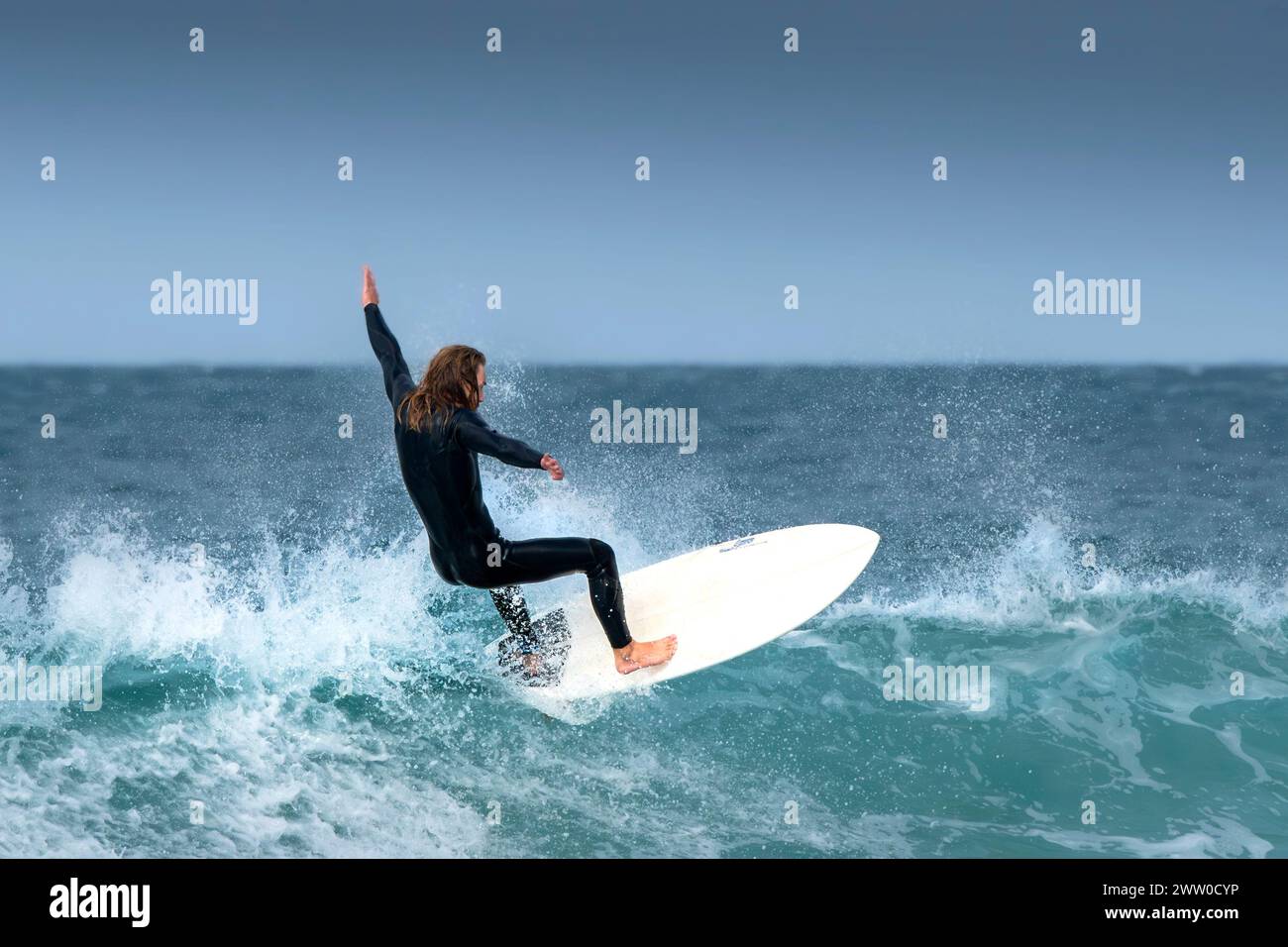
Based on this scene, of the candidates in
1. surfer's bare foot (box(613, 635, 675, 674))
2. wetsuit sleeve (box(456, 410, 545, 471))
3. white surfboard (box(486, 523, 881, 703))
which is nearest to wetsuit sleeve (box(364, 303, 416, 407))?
wetsuit sleeve (box(456, 410, 545, 471))

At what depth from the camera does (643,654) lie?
259 inches

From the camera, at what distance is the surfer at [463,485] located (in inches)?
226

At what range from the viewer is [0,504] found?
17.5 metres

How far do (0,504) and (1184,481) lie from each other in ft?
65.4

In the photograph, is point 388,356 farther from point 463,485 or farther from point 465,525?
point 465,525

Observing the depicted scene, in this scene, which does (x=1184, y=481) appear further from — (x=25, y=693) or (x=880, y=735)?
(x=25, y=693)

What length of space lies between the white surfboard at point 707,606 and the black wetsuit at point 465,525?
1.38 feet

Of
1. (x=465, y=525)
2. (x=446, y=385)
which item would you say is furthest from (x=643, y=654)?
(x=446, y=385)

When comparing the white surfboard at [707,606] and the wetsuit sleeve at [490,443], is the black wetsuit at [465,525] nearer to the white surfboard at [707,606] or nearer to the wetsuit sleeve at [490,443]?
the wetsuit sleeve at [490,443]

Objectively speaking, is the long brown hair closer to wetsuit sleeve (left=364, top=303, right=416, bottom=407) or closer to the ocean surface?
wetsuit sleeve (left=364, top=303, right=416, bottom=407)

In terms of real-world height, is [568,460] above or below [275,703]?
above

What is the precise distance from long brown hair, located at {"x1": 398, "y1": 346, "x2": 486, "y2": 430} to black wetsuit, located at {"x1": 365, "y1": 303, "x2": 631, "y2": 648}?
0.06 metres

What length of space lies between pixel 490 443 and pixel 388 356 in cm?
118
